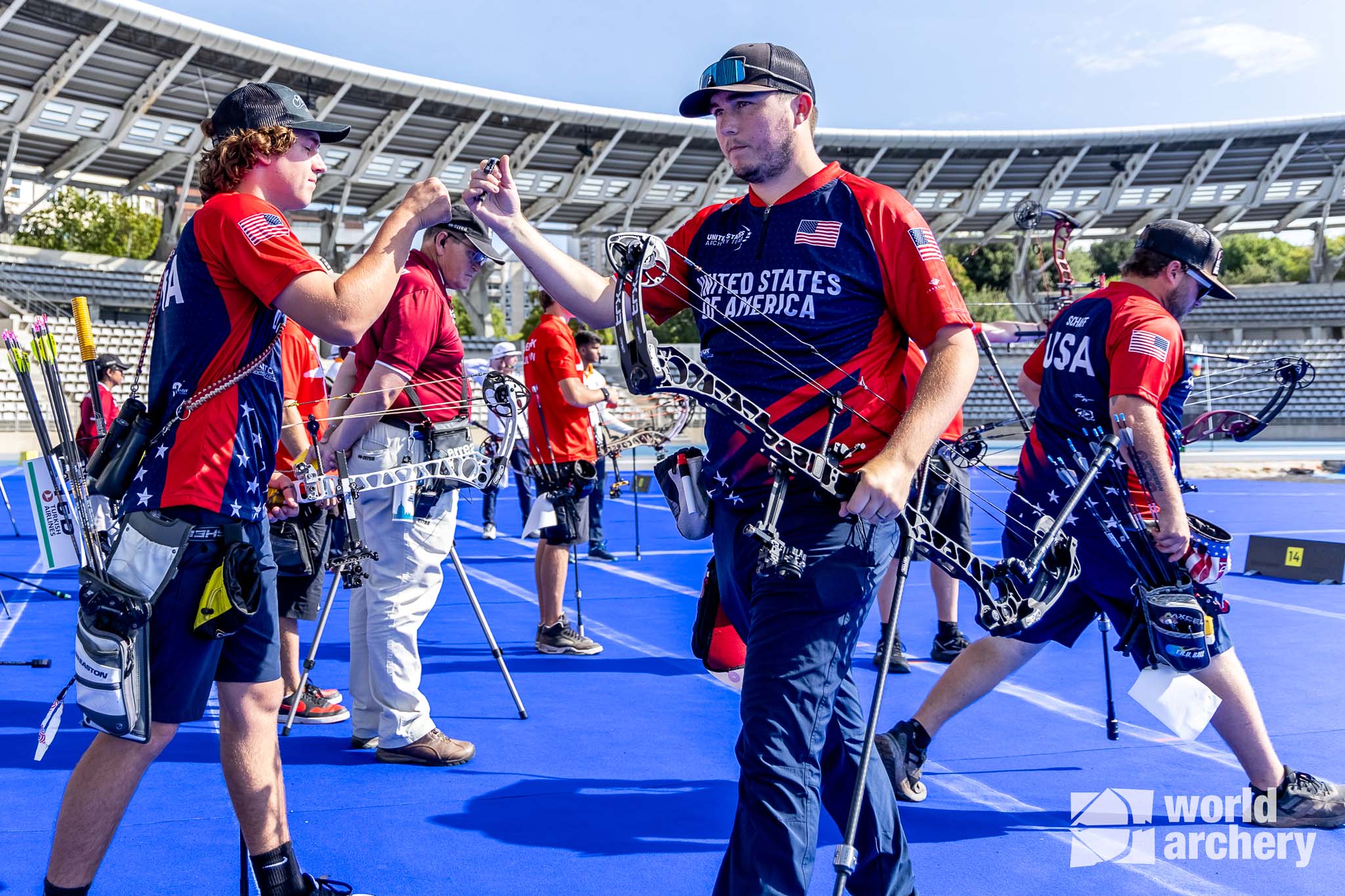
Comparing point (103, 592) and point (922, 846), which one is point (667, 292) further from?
point (922, 846)

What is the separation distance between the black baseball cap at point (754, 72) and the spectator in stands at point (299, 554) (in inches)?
95.6

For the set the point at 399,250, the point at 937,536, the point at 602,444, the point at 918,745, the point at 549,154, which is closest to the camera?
the point at 399,250

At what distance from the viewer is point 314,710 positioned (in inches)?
194

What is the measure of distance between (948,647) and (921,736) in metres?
2.21

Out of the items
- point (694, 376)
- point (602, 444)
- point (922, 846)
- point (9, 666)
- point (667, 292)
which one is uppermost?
point (667, 292)

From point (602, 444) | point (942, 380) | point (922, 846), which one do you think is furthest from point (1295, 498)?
point (942, 380)

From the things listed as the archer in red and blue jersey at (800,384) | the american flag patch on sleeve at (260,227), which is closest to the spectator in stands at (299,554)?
the american flag patch on sleeve at (260,227)

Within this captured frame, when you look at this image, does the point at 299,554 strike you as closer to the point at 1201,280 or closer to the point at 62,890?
the point at 62,890

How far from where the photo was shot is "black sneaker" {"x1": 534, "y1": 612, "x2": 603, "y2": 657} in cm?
624

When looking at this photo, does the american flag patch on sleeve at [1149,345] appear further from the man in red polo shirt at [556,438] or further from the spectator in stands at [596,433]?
the spectator in stands at [596,433]

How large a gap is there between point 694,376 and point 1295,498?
15.9 m

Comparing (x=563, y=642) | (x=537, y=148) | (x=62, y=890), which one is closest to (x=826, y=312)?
(x=62, y=890)

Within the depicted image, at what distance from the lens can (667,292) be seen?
2736 mm

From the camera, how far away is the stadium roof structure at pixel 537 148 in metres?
30.2
